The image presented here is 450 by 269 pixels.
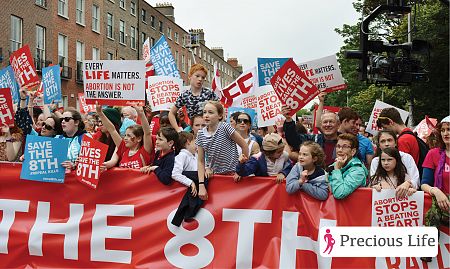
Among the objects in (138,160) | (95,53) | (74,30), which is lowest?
(138,160)

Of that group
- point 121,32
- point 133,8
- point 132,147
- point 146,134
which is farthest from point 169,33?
point 146,134

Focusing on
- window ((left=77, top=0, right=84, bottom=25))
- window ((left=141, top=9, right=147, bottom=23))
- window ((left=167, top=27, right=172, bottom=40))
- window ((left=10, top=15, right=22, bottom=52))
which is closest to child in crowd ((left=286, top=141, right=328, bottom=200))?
window ((left=10, top=15, right=22, bottom=52))

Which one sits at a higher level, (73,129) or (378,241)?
(73,129)

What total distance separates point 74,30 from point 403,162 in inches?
1180

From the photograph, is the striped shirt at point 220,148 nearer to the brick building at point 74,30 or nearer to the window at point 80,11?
the brick building at point 74,30

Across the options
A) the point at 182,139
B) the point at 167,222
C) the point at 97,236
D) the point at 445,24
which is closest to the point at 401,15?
the point at 182,139

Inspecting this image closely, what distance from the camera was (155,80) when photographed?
9406 mm

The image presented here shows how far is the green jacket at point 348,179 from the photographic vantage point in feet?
16.5

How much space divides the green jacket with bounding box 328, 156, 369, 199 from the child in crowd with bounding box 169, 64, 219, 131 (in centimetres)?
240

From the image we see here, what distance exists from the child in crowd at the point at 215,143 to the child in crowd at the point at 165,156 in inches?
16.5

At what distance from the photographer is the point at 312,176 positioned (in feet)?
16.7

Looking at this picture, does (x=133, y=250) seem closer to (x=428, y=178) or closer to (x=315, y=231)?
(x=315, y=231)

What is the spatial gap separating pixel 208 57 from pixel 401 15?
61.5m

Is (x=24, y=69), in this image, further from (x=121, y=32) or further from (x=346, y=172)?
(x=121, y=32)
